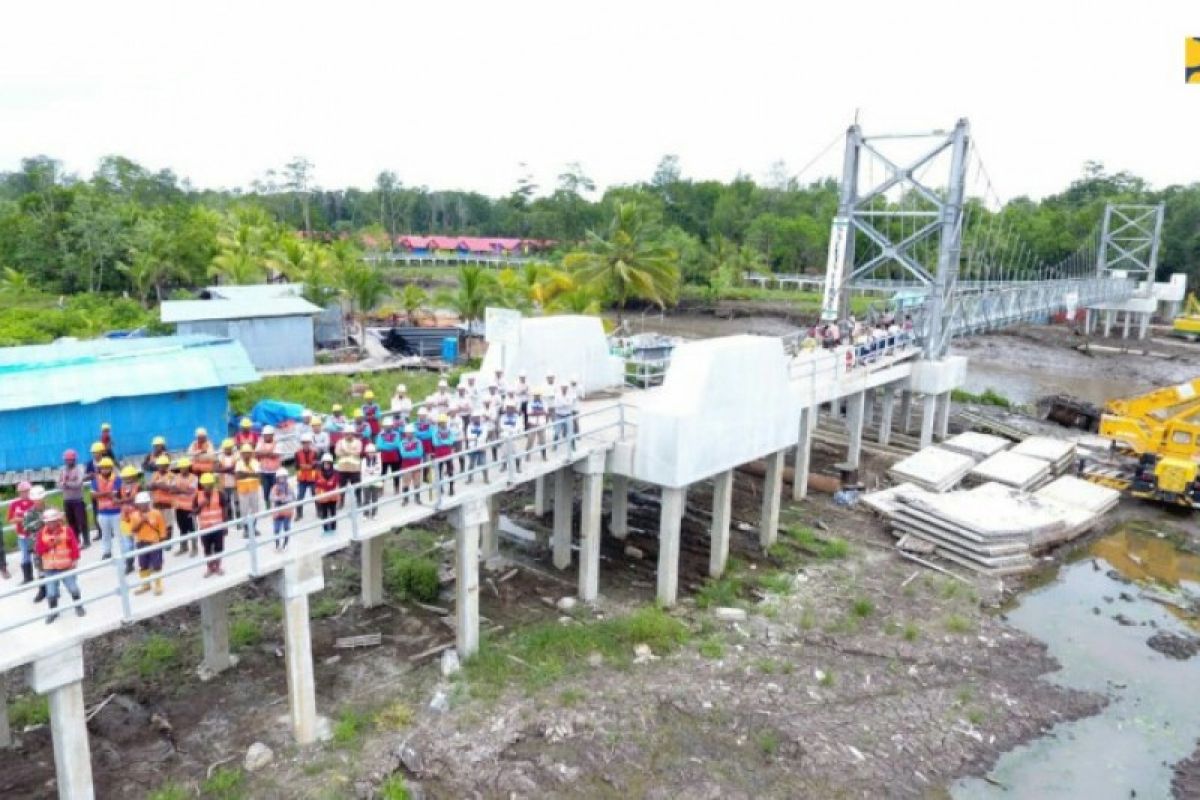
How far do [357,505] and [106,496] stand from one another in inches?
132

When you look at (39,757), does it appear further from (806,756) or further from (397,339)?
(397,339)

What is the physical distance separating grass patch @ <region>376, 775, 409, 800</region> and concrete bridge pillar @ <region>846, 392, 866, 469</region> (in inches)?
753

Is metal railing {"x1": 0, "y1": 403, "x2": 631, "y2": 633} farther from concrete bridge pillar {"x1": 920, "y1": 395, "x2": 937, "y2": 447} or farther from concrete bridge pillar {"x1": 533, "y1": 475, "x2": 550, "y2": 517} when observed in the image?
concrete bridge pillar {"x1": 920, "y1": 395, "x2": 937, "y2": 447}

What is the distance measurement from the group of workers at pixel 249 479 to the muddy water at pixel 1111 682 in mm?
9463

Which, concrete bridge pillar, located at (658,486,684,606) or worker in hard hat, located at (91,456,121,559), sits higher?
worker in hard hat, located at (91,456,121,559)

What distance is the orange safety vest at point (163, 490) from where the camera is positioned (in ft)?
37.8

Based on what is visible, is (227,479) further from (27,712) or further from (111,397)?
(111,397)

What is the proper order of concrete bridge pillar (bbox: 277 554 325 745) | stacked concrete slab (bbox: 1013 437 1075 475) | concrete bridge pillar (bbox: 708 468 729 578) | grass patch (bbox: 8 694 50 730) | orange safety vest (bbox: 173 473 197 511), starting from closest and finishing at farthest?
orange safety vest (bbox: 173 473 197 511) → concrete bridge pillar (bbox: 277 554 325 745) → grass patch (bbox: 8 694 50 730) → concrete bridge pillar (bbox: 708 468 729 578) → stacked concrete slab (bbox: 1013 437 1075 475)

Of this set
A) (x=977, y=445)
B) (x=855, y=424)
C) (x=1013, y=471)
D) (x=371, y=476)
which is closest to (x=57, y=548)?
(x=371, y=476)

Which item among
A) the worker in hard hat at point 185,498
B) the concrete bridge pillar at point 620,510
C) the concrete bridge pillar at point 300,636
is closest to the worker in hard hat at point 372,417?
the concrete bridge pillar at point 300,636

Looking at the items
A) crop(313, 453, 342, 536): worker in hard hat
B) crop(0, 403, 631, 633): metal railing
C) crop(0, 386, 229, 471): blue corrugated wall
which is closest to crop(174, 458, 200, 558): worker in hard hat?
crop(0, 403, 631, 633): metal railing

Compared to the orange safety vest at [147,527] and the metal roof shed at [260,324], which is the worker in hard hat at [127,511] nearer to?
the orange safety vest at [147,527]

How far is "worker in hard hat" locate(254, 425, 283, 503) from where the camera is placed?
12547 mm

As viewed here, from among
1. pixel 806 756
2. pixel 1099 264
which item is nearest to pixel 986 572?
pixel 806 756
